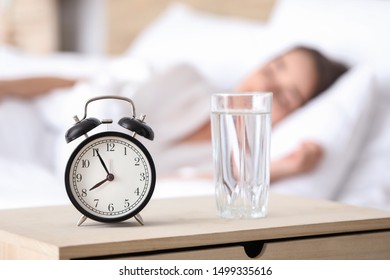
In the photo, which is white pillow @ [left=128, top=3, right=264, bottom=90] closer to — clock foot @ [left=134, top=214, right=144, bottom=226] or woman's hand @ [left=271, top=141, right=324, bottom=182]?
woman's hand @ [left=271, top=141, right=324, bottom=182]

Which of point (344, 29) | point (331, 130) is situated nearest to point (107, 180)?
point (331, 130)

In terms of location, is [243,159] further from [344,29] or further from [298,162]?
[344,29]

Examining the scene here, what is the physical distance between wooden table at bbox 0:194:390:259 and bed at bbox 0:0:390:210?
470 mm

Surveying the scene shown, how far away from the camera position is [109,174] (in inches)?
48.3

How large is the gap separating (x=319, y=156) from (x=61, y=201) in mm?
629

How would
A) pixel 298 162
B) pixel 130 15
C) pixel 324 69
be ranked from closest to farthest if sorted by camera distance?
pixel 298 162, pixel 324 69, pixel 130 15

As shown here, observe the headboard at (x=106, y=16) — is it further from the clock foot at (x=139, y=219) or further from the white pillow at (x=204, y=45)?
the clock foot at (x=139, y=219)

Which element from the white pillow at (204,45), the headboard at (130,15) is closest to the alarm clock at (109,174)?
the white pillow at (204,45)

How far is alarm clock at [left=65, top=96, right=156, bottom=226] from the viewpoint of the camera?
1222 millimetres

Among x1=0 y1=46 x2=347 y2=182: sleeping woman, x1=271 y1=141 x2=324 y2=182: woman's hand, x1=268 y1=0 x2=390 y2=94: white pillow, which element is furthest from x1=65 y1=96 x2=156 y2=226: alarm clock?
x1=268 y1=0 x2=390 y2=94: white pillow

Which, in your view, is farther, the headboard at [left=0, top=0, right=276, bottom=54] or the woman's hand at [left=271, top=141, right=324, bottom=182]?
the headboard at [left=0, top=0, right=276, bottom=54]

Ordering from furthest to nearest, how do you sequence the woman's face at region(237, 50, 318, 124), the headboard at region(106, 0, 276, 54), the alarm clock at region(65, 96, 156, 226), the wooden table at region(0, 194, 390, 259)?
the headboard at region(106, 0, 276, 54), the woman's face at region(237, 50, 318, 124), the alarm clock at region(65, 96, 156, 226), the wooden table at region(0, 194, 390, 259)

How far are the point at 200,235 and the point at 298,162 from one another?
2.84ft
